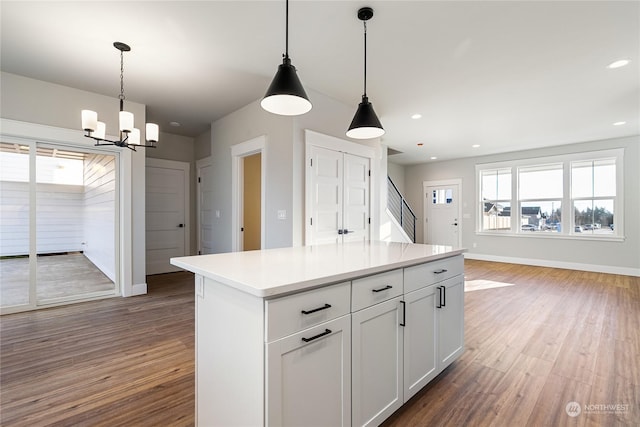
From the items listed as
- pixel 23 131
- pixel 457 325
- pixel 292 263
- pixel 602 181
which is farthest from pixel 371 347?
pixel 602 181

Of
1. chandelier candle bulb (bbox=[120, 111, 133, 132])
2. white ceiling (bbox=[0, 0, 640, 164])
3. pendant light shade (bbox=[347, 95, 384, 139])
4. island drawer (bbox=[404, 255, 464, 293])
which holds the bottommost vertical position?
island drawer (bbox=[404, 255, 464, 293])

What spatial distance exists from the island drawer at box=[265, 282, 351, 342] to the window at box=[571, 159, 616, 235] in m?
7.04

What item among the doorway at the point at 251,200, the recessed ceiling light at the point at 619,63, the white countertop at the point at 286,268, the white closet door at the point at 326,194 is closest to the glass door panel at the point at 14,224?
the doorway at the point at 251,200

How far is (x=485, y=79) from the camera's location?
329 centimetres

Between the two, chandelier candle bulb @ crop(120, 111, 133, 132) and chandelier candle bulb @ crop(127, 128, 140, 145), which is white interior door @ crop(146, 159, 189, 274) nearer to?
chandelier candle bulb @ crop(127, 128, 140, 145)

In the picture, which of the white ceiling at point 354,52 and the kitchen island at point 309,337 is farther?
the white ceiling at point 354,52

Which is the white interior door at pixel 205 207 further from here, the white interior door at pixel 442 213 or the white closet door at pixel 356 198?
the white interior door at pixel 442 213

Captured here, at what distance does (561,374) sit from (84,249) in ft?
18.1

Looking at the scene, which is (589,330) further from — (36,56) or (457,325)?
(36,56)

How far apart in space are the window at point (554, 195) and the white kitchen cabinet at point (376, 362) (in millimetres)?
6612

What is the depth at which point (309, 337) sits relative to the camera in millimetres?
1155

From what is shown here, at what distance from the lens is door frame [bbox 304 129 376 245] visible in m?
3.62

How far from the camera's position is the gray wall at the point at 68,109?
3.28 m

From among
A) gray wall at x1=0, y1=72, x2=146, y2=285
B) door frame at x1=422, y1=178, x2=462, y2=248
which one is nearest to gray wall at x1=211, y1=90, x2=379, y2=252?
gray wall at x1=0, y1=72, x2=146, y2=285
